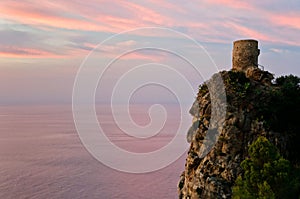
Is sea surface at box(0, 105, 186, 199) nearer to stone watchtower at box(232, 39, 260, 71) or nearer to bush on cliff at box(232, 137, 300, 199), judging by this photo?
stone watchtower at box(232, 39, 260, 71)

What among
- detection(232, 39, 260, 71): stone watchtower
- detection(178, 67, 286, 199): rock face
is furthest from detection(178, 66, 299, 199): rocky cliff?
detection(232, 39, 260, 71): stone watchtower

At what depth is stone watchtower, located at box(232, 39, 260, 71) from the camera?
29359 millimetres

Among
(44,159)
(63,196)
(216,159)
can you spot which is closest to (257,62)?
(216,159)

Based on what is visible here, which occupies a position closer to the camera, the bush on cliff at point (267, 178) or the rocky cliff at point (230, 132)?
the bush on cliff at point (267, 178)

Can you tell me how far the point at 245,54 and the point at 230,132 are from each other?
700 cm

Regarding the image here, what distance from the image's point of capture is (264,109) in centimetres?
2602

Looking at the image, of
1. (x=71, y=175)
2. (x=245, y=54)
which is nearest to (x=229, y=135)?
(x=245, y=54)

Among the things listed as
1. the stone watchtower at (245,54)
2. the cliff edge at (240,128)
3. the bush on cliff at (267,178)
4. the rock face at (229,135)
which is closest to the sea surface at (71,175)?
the rock face at (229,135)

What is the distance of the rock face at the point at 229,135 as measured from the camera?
25.5m

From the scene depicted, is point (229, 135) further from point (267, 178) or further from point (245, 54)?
point (245, 54)

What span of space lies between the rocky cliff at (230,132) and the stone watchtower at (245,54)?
565 millimetres

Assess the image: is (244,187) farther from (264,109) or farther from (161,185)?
(161,185)

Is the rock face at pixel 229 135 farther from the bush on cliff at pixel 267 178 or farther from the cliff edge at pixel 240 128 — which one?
the bush on cliff at pixel 267 178

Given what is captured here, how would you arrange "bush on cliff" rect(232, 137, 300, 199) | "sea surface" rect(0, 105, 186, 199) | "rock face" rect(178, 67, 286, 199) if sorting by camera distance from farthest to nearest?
"sea surface" rect(0, 105, 186, 199) → "rock face" rect(178, 67, 286, 199) → "bush on cliff" rect(232, 137, 300, 199)
